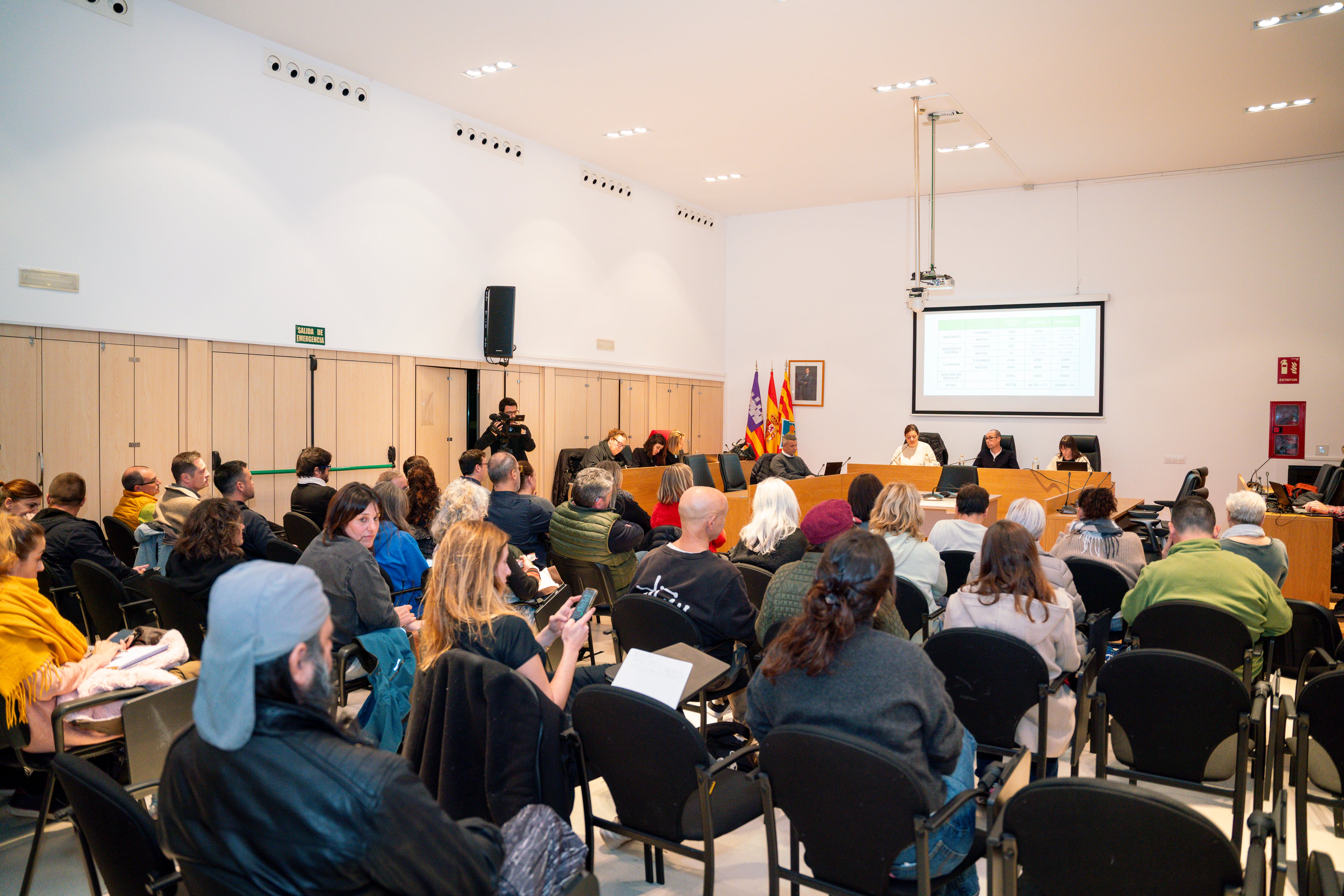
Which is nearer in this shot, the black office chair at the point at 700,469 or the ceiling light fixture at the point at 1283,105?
the ceiling light fixture at the point at 1283,105

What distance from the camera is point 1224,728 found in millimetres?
2828

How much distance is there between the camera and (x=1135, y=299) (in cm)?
1135

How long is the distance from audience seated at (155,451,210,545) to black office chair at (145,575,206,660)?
A: 0.71 metres

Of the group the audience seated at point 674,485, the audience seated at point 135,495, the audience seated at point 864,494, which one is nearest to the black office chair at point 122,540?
the audience seated at point 135,495

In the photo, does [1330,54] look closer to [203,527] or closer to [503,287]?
[503,287]

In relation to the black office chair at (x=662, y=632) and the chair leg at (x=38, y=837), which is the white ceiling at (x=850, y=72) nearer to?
the black office chair at (x=662, y=632)

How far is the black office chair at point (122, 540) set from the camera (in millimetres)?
5578

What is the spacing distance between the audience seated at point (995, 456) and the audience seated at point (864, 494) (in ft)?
20.0

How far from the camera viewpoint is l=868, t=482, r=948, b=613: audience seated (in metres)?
4.32

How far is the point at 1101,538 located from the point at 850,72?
5.31 meters

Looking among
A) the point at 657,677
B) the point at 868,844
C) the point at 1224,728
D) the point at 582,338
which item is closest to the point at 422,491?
the point at 657,677

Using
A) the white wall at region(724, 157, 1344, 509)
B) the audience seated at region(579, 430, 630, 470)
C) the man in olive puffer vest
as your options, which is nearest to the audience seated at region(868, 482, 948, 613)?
the man in olive puffer vest

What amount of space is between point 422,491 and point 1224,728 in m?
4.45

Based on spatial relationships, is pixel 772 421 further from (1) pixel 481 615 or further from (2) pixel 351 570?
(1) pixel 481 615
